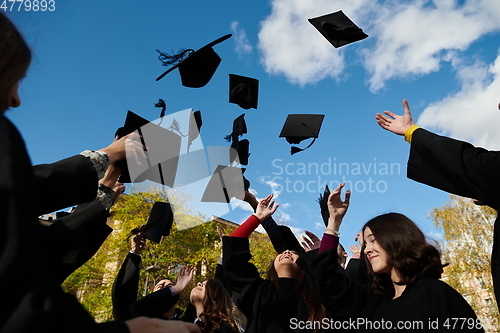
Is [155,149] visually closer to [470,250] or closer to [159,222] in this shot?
[159,222]

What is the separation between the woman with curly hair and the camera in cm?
414

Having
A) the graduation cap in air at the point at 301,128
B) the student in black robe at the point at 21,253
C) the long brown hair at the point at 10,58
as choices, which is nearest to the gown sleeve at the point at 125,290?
the graduation cap in air at the point at 301,128

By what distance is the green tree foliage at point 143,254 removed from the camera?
16.0 m

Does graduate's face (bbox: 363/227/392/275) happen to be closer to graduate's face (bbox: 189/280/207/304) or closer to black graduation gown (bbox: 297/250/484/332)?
black graduation gown (bbox: 297/250/484/332)

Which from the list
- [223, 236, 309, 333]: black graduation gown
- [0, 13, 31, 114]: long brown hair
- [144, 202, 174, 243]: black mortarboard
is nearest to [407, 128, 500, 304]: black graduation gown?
[223, 236, 309, 333]: black graduation gown

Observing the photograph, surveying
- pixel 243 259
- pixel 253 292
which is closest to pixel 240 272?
pixel 243 259

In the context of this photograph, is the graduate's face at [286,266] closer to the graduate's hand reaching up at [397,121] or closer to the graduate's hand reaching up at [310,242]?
the graduate's hand reaching up at [310,242]

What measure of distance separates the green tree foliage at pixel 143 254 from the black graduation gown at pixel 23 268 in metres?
14.3

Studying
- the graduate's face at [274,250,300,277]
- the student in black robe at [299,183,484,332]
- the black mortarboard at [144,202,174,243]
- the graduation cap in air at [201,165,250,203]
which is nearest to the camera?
the student in black robe at [299,183,484,332]

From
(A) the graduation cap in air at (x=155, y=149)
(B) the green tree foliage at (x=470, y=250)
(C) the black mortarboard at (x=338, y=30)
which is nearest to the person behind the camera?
(A) the graduation cap in air at (x=155, y=149)

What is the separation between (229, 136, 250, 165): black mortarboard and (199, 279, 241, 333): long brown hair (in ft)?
5.00

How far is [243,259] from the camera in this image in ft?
→ 11.6

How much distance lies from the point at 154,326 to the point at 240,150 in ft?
13.2

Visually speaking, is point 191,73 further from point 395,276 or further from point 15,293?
point 15,293
